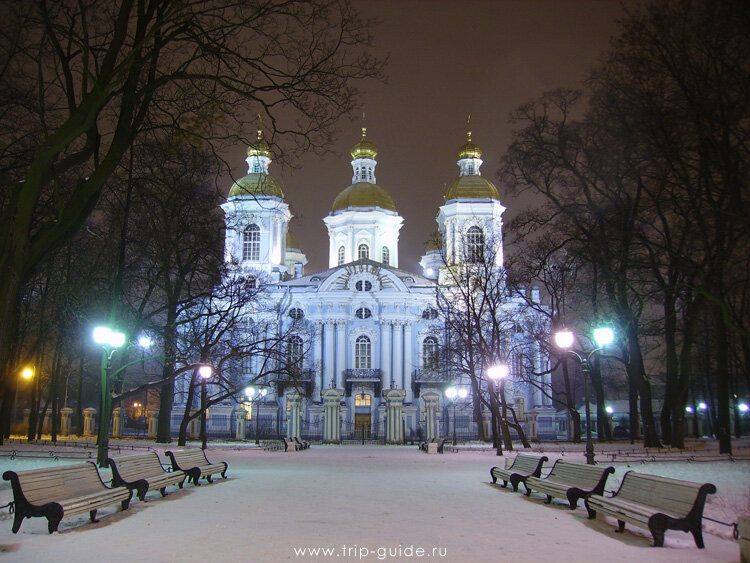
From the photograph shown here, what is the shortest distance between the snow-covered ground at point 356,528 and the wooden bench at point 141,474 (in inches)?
11.3

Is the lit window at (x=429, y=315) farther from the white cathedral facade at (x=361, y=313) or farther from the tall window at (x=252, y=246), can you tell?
the tall window at (x=252, y=246)

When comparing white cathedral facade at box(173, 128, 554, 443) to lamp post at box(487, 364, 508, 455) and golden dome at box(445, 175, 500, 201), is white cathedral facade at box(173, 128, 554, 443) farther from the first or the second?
lamp post at box(487, 364, 508, 455)

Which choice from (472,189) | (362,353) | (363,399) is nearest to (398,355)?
(362,353)

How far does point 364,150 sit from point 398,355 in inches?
753

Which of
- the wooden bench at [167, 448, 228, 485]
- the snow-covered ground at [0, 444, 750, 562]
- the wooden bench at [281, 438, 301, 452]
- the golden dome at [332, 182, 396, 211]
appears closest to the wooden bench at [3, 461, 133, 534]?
the snow-covered ground at [0, 444, 750, 562]

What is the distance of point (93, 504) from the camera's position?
9156 millimetres

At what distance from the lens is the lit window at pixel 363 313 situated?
52.6 metres

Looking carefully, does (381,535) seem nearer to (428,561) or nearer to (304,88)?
(428,561)

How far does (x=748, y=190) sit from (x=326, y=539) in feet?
49.6

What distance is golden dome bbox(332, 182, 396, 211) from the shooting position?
192 feet

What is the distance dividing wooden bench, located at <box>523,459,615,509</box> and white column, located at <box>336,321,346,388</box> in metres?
38.7

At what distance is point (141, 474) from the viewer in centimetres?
1184

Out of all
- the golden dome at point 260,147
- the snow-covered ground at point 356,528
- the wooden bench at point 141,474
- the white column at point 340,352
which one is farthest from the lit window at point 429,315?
the wooden bench at point 141,474

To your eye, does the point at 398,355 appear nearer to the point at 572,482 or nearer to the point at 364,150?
the point at 364,150
